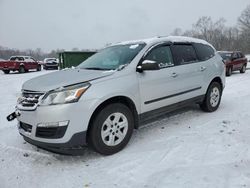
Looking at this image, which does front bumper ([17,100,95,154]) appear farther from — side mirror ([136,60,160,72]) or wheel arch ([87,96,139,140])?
side mirror ([136,60,160,72])

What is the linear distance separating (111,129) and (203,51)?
3.28 meters

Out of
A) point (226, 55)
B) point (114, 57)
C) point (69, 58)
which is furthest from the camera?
point (226, 55)

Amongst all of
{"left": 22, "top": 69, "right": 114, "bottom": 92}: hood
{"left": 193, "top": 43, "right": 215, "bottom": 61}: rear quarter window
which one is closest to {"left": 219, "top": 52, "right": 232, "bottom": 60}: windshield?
{"left": 193, "top": 43, "right": 215, "bottom": 61}: rear quarter window

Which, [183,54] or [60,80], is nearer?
[60,80]

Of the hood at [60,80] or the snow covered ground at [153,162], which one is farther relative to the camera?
the hood at [60,80]

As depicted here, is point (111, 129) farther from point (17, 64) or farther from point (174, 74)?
point (17, 64)

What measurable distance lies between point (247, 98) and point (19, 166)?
648 cm

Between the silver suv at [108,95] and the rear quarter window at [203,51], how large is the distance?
370mm

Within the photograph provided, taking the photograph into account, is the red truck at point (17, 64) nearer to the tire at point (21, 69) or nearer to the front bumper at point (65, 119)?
the tire at point (21, 69)

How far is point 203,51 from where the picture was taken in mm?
5680

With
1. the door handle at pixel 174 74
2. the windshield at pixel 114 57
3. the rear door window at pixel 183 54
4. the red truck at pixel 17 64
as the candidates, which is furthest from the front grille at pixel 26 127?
the red truck at pixel 17 64

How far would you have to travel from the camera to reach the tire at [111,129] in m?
3.48

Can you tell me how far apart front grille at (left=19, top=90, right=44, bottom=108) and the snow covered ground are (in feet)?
2.83

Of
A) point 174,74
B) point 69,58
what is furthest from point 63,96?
point 69,58
